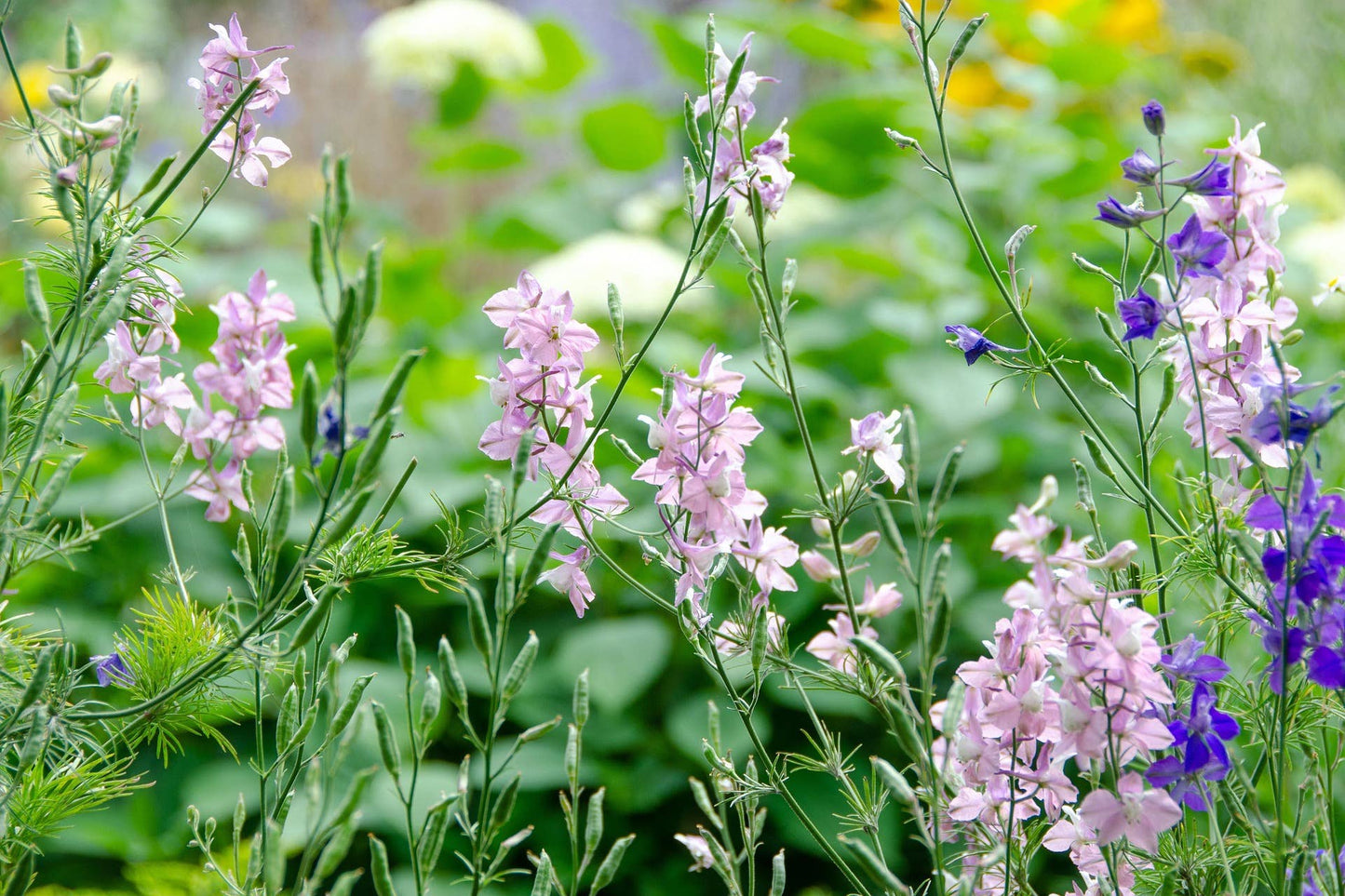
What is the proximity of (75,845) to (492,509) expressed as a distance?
125 centimetres

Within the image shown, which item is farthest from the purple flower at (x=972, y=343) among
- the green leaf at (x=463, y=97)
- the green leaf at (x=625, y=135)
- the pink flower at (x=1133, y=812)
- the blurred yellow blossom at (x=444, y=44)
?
the green leaf at (x=463, y=97)

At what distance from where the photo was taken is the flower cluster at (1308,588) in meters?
0.36

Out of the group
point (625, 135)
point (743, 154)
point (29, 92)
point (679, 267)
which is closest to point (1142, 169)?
point (743, 154)

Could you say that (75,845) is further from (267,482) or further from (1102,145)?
(1102,145)

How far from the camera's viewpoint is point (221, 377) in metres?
0.40

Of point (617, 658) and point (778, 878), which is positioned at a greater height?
point (778, 878)

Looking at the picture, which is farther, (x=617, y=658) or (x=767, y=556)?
(x=617, y=658)

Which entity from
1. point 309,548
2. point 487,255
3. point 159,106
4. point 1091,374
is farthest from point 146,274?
point 159,106

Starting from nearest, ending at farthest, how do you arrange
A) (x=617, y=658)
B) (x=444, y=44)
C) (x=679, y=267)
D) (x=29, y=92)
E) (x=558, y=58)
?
(x=617, y=658), (x=679, y=267), (x=444, y=44), (x=29, y=92), (x=558, y=58)

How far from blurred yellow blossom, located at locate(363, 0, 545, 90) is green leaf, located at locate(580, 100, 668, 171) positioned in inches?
9.3

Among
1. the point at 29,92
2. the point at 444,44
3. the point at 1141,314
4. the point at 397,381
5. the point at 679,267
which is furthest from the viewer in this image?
the point at 29,92

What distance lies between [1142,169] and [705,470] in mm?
190

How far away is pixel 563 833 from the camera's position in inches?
57.7

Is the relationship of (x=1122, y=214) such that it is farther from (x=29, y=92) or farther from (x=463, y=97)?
(x=29, y=92)
